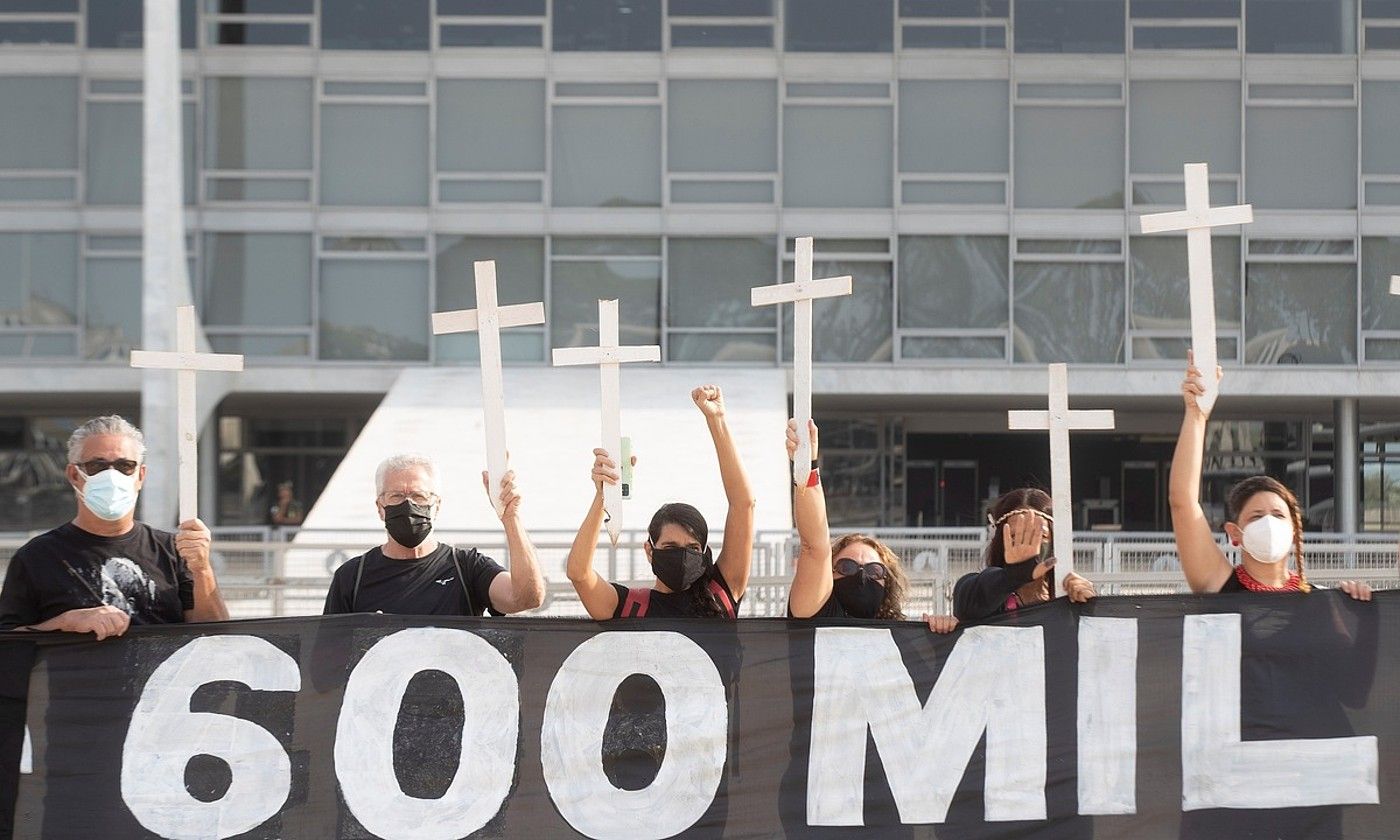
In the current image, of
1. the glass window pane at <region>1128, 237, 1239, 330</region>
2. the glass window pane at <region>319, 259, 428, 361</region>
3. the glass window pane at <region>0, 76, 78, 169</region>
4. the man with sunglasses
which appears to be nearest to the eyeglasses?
the man with sunglasses

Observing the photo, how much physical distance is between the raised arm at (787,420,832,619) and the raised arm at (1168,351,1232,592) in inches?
45.9

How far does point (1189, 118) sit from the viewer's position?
22.0 meters

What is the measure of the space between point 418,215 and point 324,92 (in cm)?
242

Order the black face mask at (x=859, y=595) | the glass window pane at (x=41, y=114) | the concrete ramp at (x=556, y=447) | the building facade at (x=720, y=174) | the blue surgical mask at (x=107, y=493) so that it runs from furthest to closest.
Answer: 1. the glass window pane at (x=41, y=114)
2. the building facade at (x=720, y=174)
3. the concrete ramp at (x=556, y=447)
4. the black face mask at (x=859, y=595)
5. the blue surgical mask at (x=107, y=493)

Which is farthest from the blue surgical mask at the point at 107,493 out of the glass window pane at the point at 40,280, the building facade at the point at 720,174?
the glass window pane at the point at 40,280

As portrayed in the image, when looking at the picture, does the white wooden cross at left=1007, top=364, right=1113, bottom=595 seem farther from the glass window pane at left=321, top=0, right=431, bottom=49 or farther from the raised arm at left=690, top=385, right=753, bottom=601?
the glass window pane at left=321, top=0, right=431, bottom=49

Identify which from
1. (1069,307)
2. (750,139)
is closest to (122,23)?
(750,139)

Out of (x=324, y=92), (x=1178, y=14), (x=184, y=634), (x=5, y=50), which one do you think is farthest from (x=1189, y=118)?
(x=184, y=634)

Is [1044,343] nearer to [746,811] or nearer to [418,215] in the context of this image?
[418,215]

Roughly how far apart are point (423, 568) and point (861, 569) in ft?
5.13

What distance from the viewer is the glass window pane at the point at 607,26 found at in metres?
22.0

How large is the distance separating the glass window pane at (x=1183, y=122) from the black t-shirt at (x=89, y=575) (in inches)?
773

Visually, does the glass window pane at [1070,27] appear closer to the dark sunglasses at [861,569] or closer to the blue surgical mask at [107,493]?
the dark sunglasses at [861,569]

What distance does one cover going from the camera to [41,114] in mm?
22016
